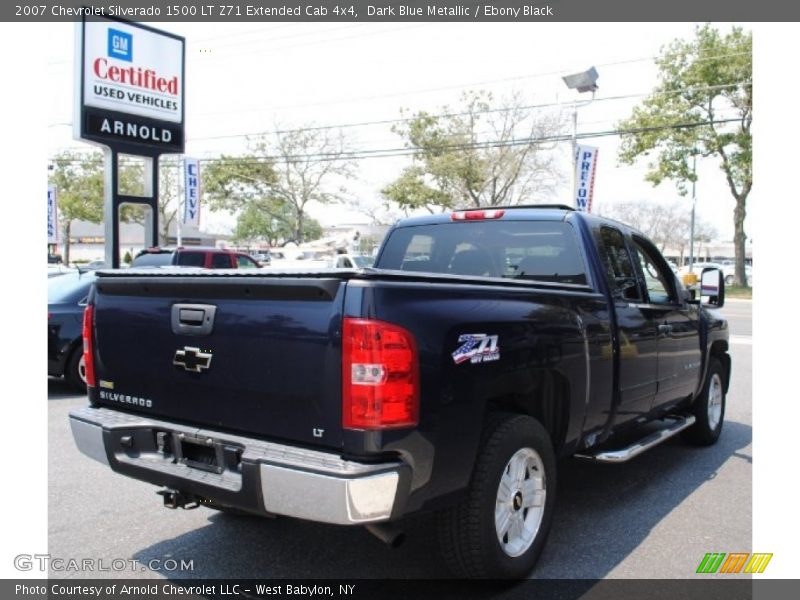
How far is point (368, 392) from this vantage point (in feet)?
8.57

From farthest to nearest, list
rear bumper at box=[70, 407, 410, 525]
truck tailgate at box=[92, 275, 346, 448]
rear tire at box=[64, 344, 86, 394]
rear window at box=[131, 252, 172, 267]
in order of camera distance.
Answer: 1. rear window at box=[131, 252, 172, 267]
2. rear tire at box=[64, 344, 86, 394]
3. truck tailgate at box=[92, 275, 346, 448]
4. rear bumper at box=[70, 407, 410, 525]

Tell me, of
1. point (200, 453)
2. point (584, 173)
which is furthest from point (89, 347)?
point (584, 173)

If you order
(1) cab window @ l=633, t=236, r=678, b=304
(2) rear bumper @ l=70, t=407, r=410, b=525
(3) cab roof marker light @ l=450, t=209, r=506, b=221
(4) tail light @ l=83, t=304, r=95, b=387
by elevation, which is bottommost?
(2) rear bumper @ l=70, t=407, r=410, b=525

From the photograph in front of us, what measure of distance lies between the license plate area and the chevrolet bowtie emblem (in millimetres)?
325

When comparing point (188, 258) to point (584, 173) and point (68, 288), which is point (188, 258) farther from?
point (584, 173)

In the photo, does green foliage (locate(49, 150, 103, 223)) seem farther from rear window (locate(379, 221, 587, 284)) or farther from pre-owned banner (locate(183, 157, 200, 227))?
rear window (locate(379, 221, 587, 284))

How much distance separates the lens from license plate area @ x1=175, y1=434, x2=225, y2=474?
2.97 meters

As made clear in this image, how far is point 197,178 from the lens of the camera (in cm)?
3138

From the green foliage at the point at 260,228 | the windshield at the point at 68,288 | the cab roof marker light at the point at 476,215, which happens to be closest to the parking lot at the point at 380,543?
the cab roof marker light at the point at 476,215

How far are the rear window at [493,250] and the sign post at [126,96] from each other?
1007 centimetres

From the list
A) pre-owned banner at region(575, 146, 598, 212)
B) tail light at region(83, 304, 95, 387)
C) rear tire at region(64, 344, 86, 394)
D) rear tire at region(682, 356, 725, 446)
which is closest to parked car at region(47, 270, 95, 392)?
rear tire at region(64, 344, 86, 394)

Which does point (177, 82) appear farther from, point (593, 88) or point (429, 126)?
point (429, 126)
